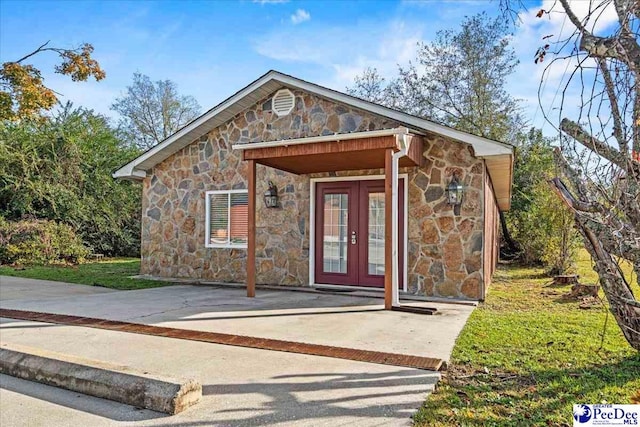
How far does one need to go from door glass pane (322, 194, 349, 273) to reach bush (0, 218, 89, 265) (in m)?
9.09

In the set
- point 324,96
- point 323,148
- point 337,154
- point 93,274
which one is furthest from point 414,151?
point 93,274

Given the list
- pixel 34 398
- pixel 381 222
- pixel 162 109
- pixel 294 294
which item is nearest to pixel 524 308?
pixel 381 222

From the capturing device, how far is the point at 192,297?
800 centimetres

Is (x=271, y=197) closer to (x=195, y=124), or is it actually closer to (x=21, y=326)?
(x=195, y=124)

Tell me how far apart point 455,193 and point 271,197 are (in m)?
3.84

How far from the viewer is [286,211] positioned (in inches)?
382

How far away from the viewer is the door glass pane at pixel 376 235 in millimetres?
8820

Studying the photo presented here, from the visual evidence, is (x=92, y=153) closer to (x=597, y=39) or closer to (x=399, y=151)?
(x=399, y=151)

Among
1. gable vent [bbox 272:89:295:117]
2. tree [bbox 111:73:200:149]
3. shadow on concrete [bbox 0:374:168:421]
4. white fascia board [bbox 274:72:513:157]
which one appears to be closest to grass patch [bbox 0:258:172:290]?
gable vent [bbox 272:89:295:117]

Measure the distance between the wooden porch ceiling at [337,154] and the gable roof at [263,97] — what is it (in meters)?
0.68

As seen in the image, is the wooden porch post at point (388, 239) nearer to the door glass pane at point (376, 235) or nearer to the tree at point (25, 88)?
the door glass pane at point (376, 235)

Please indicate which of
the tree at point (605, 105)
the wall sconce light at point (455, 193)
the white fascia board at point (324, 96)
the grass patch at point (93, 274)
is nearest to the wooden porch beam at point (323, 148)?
the white fascia board at point (324, 96)

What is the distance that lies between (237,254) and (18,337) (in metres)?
5.48

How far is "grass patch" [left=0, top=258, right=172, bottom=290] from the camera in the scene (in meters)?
9.91
